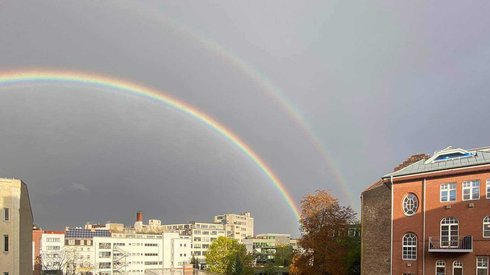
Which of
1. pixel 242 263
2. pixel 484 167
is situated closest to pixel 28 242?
pixel 484 167

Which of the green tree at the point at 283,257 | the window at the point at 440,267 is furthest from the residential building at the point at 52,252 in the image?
the window at the point at 440,267

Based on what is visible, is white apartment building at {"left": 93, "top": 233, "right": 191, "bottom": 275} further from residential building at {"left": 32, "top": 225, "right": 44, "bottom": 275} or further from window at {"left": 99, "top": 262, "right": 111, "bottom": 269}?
residential building at {"left": 32, "top": 225, "right": 44, "bottom": 275}

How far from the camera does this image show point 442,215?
32.5 metres

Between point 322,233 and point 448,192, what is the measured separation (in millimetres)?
18285

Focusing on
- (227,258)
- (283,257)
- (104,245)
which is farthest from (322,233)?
(104,245)

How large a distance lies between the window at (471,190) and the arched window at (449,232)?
207cm

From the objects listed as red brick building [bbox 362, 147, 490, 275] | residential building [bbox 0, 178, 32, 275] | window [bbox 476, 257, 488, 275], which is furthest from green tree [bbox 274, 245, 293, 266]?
residential building [bbox 0, 178, 32, 275]

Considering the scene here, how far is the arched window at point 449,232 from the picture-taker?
3133 cm

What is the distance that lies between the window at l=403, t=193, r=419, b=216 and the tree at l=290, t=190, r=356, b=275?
43.8 ft

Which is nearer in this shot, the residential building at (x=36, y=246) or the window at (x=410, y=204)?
the window at (x=410, y=204)

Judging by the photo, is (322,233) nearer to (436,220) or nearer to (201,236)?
(436,220)

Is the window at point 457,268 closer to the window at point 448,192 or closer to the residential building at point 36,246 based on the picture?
the window at point 448,192

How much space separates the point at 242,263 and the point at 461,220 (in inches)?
2056

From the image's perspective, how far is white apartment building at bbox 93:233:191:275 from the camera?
100m
